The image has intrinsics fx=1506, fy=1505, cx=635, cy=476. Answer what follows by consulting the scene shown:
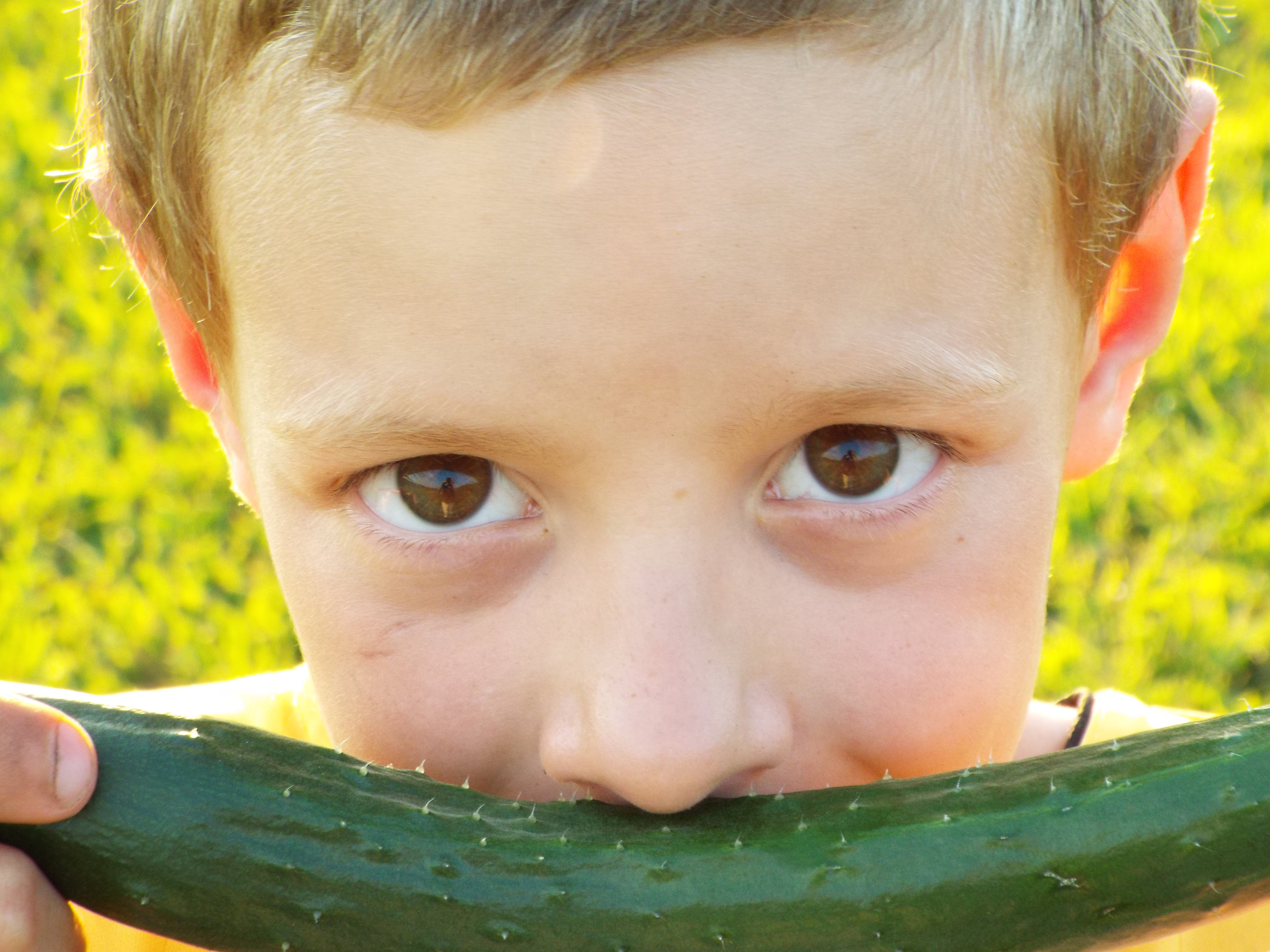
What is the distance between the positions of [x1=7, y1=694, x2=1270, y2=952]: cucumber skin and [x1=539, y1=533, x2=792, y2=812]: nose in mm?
69

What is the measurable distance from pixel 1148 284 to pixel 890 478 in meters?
0.77

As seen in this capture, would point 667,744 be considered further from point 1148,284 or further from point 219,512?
point 219,512

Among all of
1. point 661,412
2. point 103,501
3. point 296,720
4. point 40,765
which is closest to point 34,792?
point 40,765

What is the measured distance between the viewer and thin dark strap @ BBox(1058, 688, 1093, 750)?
3248mm

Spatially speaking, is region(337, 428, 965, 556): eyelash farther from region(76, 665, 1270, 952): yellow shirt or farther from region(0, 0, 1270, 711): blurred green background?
region(0, 0, 1270, 711): blurred green background

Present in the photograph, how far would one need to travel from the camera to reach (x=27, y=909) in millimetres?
1882

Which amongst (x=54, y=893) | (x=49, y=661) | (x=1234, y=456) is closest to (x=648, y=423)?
(x=54, y=893)

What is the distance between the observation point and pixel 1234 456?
15.8ft

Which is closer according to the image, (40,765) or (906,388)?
(40,765)

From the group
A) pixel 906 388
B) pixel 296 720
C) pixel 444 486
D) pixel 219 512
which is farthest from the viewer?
pixel 219 512

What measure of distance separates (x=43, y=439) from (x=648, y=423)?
12.1 ft

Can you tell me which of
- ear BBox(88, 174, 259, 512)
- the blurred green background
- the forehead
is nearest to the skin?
the forehead

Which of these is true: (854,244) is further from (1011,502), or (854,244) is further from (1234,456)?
(1234,456)

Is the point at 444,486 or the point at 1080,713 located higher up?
the point at 1080,713
